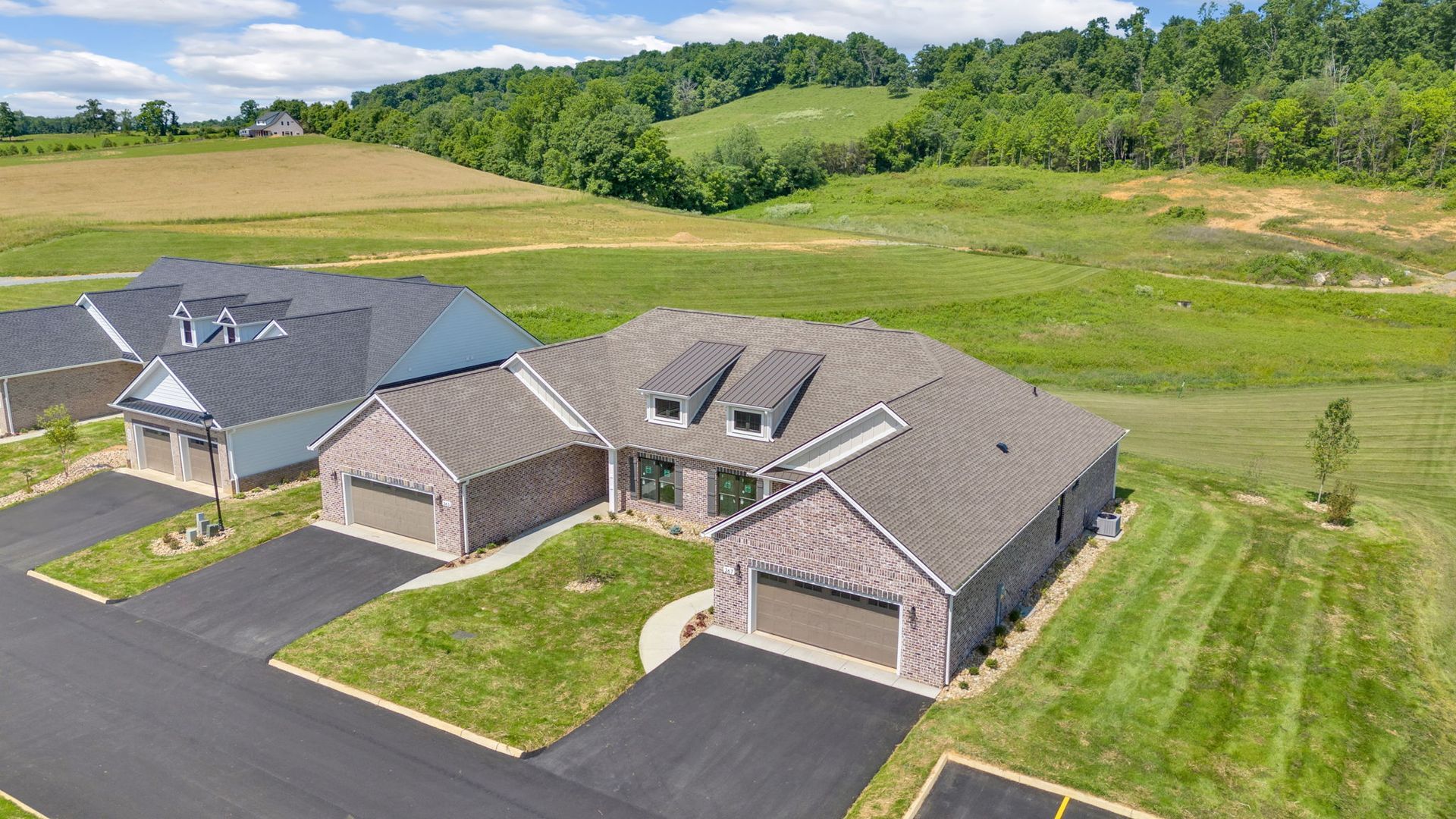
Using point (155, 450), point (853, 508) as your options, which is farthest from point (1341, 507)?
point (155, 450)

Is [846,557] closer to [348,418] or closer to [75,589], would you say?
[348,418]

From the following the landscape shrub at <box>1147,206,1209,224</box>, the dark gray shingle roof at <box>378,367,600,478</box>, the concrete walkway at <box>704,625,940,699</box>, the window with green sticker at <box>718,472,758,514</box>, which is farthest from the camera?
the landscape shrub at <box>1147,206,1209,224</box>

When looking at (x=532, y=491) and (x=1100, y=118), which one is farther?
(x=1100, y=118)

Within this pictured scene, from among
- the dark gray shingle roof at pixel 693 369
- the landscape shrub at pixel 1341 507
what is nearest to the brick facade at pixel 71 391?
the dark gray shingle roof at pixel 693 369

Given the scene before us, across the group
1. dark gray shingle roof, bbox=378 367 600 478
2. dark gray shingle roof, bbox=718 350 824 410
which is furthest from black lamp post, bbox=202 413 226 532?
dark gray shingle roof, bbox=718 350 824 410

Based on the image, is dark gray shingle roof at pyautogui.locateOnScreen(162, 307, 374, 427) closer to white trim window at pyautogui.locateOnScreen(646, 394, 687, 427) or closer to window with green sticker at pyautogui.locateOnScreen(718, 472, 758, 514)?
white trim window at pyautogui.locateOnScreen(646, 394, 687, 427)

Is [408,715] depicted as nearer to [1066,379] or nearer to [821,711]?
[821,711]
